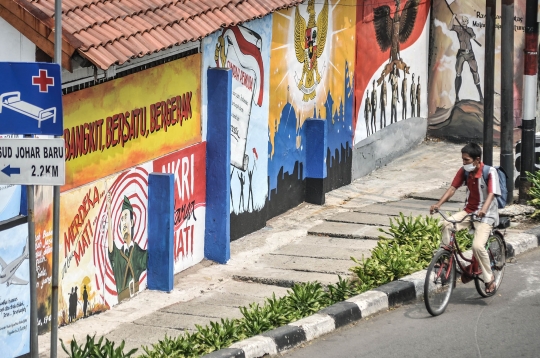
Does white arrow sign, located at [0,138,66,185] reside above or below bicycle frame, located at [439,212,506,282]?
above

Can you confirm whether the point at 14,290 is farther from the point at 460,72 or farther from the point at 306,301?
the point at 460,72

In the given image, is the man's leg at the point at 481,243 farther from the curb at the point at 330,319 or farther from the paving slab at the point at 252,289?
the paving slab at the point at 252,289

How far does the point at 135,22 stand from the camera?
10.4m

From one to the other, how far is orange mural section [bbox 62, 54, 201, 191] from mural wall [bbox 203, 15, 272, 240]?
0.80m

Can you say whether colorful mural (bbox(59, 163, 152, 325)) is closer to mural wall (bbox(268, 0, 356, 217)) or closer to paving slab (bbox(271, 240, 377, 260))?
paving slab (bbox(271, 240, 377, 260))

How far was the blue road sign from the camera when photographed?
7.26m

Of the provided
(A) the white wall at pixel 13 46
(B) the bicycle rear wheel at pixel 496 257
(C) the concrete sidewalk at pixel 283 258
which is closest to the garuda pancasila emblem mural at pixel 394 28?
(C) the concrete sidewalk at pixel 283 258

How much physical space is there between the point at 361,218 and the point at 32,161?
24.3 feet

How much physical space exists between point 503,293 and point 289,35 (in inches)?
207

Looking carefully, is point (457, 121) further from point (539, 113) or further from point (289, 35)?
point (289, 35)

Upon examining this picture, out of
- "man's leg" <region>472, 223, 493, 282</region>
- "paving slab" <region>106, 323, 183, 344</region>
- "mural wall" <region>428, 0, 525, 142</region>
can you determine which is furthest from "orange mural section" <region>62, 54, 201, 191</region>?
"mural wall" <region>428, 0, 525, 142</region>

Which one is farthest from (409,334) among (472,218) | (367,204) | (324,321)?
(367,204)

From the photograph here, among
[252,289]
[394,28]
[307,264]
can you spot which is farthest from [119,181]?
[394,28]

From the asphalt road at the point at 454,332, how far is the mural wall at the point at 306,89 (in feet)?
14.1
